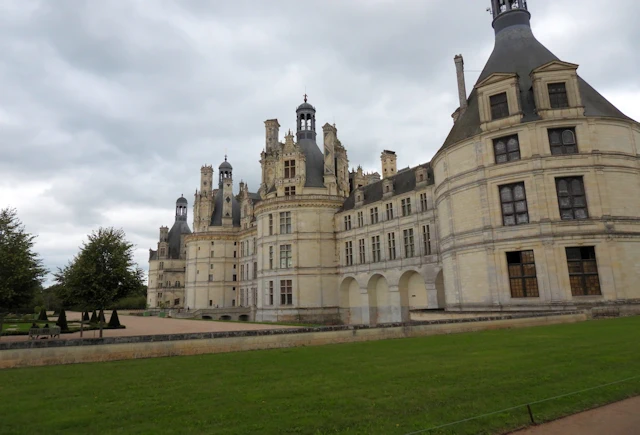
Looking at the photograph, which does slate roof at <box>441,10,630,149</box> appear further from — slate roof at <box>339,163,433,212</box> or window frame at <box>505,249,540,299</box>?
window frame at <box>505,249,540,299</box>

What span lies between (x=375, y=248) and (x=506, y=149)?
17840 mm

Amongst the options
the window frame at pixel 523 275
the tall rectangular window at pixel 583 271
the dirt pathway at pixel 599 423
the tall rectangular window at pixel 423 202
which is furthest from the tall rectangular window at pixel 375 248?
the dirt pathway at pixel 599 423

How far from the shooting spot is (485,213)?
27.9 meters

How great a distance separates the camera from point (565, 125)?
87.9 feet

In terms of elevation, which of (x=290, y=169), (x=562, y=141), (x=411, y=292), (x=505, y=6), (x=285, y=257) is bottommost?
(x=411, y=292)

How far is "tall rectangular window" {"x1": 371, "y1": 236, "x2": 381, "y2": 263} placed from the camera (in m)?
42.4

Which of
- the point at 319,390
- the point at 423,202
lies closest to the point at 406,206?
the point at 423,202

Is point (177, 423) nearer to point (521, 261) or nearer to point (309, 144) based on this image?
point (521, 261)

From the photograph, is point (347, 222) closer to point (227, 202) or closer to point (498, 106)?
point (498, 106)

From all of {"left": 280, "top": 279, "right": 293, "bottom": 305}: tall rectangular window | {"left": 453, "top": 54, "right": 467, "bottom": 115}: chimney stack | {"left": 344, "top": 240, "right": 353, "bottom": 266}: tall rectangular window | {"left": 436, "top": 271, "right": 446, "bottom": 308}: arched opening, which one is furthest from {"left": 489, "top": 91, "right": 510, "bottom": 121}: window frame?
{"left": 280, "top": 279, "right": 293, "bottom": 305}: tall rectangular window

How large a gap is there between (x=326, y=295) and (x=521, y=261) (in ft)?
77.1

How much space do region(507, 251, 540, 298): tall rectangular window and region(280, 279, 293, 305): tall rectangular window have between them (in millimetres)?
24881

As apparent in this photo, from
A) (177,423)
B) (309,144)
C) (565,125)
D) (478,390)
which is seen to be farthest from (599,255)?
(309,144)

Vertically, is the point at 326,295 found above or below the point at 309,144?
below
